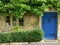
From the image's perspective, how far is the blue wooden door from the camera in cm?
2188

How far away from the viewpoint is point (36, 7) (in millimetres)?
21219

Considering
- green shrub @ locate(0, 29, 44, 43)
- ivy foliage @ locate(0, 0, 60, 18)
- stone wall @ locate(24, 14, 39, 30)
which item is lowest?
green shrub @ locate(0, 29, 44, 43)

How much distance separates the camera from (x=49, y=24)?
72.2 ft

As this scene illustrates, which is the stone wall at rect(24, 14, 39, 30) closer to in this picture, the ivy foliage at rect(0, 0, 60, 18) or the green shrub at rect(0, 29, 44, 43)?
the ivy foliage at rect(0, 0, 60, 18)

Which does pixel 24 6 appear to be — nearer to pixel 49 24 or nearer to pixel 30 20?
pixel 30 20

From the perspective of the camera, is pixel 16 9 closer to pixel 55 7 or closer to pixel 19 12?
pixel 19 12

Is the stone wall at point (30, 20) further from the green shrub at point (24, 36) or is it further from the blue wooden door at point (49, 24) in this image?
the green shrub at point (24, 36)

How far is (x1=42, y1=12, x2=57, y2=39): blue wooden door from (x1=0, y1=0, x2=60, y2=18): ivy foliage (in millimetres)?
810

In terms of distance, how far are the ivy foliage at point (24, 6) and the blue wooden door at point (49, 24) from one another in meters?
0.81

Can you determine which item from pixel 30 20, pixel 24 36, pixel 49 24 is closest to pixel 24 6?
pixel 30 20

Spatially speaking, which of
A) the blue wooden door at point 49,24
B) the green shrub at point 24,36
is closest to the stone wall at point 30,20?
the blue wooden door at point 49,24

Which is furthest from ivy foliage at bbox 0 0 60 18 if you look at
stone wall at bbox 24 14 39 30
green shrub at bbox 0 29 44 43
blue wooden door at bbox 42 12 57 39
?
green shrub at bbox 0 29 44 43

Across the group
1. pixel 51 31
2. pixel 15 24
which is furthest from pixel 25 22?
pixel 51 31

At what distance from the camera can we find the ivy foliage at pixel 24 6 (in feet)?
67.4
